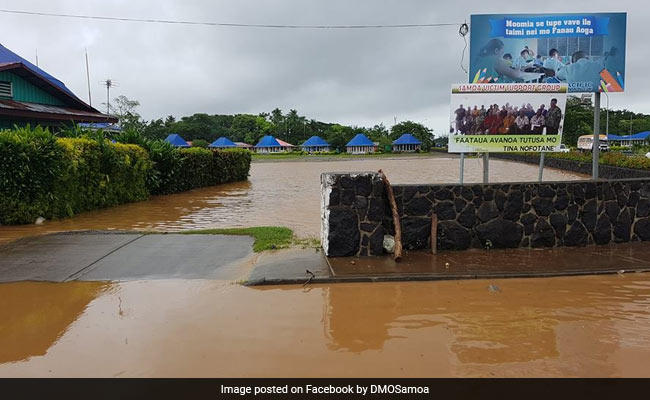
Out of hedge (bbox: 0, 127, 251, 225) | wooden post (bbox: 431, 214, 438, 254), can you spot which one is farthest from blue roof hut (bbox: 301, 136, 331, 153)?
wooden post (bbox: 431, 214, 438, 254)

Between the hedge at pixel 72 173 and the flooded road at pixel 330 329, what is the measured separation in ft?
17.7

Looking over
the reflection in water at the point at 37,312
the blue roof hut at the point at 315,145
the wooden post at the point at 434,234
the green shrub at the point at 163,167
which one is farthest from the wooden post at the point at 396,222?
the blue roof hut at the point at 315,145

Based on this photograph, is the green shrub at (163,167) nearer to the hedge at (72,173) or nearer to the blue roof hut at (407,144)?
the hedge at (72,173)

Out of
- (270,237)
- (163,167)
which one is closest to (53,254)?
(270,237)

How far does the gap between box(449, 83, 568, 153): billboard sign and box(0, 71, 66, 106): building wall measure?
16.8 meters

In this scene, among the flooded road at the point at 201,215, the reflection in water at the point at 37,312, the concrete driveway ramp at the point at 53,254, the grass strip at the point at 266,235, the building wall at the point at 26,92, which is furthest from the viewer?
the building wall at the point at 26,92

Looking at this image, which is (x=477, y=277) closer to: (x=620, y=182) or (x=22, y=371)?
(x=620, y=182)

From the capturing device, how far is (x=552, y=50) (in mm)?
9484

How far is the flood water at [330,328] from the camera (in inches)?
157

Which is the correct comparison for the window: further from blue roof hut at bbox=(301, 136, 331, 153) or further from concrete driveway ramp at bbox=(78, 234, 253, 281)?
blue roof hut at bbox=(301, 136, 331, 153)

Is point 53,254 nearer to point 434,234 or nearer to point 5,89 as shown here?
point 434,234

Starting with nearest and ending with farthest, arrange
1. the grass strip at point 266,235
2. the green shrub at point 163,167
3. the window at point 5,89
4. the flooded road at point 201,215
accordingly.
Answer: the grass strip at point 266,235 < the flooded road at point 201,215 < the green shrub at point 163,167 < the window at point 5,89

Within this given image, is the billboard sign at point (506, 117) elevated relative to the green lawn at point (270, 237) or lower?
elevated
